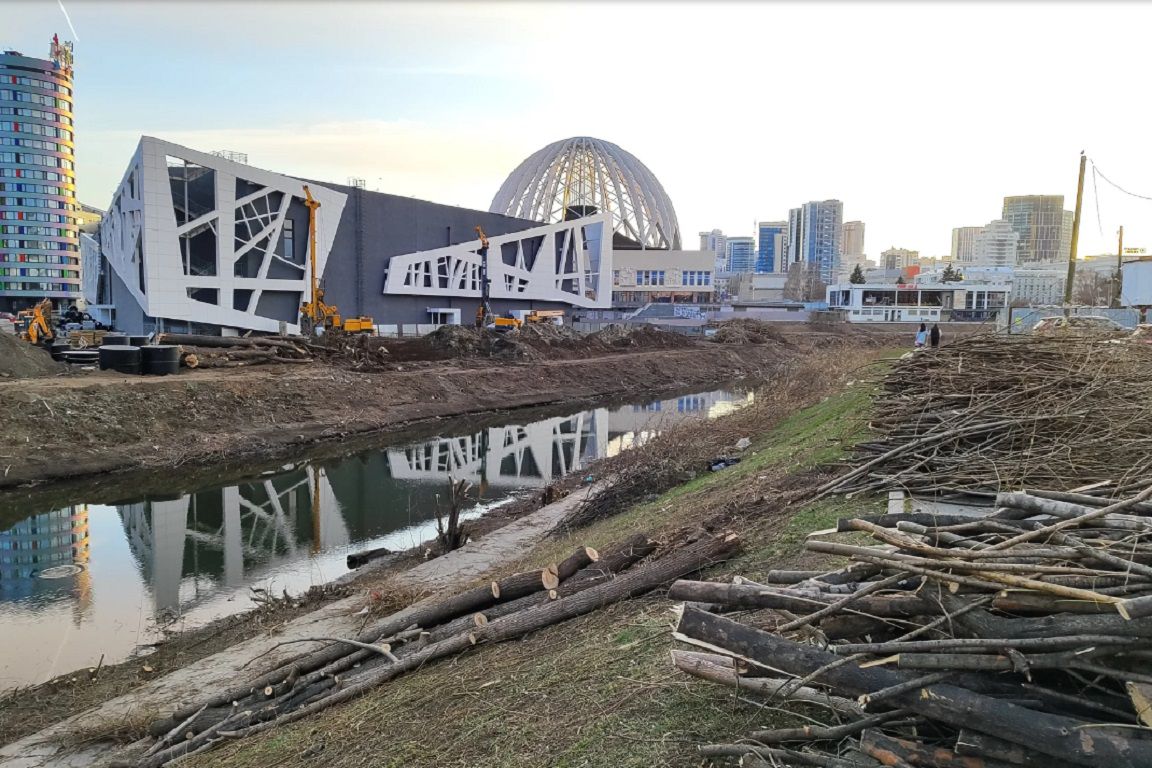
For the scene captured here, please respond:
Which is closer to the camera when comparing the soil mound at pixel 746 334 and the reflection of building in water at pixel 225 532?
the reflection of building in water at pixel 225 532

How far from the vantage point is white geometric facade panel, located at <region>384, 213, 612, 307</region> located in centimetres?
5075

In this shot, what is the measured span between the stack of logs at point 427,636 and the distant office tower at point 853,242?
643 ft

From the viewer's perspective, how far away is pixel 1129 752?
268 centimetres

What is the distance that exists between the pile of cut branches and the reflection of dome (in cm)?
8792

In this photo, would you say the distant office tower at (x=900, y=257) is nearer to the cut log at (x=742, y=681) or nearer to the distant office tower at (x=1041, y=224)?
the distant office tower at (x=1041, y=224)

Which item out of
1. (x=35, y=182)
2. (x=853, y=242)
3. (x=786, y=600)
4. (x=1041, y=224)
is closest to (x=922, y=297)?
(x=1041, y=224)

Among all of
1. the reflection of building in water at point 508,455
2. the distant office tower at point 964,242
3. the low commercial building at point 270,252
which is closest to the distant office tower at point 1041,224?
the distant office tower at point 964,242

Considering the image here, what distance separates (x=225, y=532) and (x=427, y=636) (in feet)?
32.0

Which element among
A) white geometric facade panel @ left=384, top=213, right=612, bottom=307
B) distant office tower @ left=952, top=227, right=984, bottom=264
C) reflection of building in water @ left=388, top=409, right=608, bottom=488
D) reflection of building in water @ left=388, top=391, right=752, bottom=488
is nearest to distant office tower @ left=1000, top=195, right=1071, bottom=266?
distant office tower @ left=952, top=227, right=984, bottom=264

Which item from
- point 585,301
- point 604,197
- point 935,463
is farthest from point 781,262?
point 935,463

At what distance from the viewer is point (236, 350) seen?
91.4 ft

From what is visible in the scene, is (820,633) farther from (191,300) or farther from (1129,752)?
(191,300)

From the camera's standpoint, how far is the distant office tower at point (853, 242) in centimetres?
18962

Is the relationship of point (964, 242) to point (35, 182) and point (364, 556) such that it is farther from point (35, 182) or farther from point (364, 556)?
point (364, 556)
